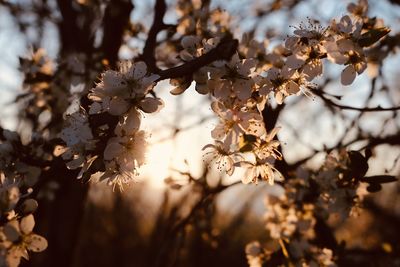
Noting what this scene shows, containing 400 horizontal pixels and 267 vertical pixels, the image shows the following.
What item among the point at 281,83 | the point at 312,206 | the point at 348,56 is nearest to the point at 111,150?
the point at 281,83

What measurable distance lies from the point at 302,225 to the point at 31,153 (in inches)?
58.3

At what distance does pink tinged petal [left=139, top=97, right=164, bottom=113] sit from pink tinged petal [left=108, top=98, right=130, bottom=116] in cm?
5

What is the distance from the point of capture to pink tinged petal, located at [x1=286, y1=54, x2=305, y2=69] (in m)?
1.55

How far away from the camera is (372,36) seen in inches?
56.5

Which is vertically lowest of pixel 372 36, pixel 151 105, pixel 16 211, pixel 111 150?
pixel 16 211

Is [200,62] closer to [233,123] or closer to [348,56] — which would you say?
[233,123]

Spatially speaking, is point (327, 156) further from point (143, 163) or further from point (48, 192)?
point (48, 192)

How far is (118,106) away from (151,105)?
11cm

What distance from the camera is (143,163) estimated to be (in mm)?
1464

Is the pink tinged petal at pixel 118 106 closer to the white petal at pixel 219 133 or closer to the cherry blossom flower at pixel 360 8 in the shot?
the white petal at pixel 219 133

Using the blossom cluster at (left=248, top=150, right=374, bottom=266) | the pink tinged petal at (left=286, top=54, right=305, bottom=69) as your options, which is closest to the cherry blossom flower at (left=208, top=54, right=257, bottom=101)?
the pink tinged petal at (left=286, top=54, right=305, bottom=69)

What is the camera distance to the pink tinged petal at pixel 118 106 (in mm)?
1369

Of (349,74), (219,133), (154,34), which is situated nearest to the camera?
(219,133)

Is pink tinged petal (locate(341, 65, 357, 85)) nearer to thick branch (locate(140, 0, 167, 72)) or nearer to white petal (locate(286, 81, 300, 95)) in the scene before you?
white petal (locate(286, 81, 300, 95))
